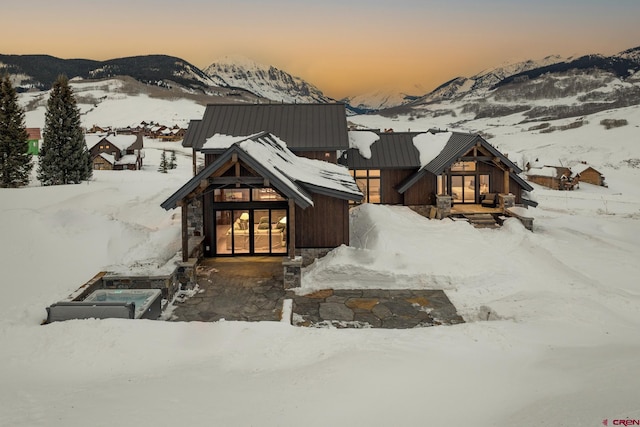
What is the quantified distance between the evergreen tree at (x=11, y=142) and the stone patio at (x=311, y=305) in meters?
26.7

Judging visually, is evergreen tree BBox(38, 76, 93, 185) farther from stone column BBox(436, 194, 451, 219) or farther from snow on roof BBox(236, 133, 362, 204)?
stone column BBox(436, 194, 451, 219)

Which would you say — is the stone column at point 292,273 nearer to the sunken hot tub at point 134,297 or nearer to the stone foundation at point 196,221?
the sunken hot tub at point 134,297

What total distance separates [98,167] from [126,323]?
55529mm

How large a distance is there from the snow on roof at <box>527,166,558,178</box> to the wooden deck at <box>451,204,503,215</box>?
33.8 m

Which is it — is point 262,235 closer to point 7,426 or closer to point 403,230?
point 403,230

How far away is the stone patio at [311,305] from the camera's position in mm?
11031

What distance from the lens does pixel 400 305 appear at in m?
12.0

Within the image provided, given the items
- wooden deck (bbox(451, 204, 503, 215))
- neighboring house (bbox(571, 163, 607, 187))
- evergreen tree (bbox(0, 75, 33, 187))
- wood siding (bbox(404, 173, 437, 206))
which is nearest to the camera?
wooden deck (bbox(451, 204, 503, 215))

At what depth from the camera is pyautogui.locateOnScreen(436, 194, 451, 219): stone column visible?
21516mm

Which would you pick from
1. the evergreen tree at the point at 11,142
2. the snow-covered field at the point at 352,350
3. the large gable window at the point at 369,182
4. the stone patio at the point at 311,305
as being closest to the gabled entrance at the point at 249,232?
the snow-covered field at the point at 352,350

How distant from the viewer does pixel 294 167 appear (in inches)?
655

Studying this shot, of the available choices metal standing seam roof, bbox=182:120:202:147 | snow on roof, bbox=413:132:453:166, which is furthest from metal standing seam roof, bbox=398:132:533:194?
metal standing seam roof, bbox=182:120:202:147

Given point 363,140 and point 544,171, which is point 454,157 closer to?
point 363,140

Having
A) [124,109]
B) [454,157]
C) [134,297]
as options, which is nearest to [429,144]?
[454,157]
